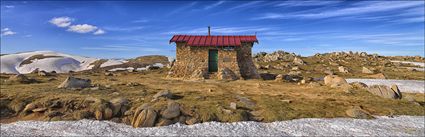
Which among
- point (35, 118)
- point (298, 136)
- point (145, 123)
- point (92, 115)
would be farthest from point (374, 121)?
point (35, 118)

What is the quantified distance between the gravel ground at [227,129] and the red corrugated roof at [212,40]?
18522 mm

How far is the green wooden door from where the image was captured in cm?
3619

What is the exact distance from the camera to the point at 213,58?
119 feet

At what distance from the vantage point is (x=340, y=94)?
26.0 metres

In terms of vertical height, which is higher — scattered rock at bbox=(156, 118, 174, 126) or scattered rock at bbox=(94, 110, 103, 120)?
scattered rock at bbox=(94, 110, 103, 120)

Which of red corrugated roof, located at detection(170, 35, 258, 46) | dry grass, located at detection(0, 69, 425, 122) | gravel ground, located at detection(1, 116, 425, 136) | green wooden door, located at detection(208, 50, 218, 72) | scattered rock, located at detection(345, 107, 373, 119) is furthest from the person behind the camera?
green wooden door, located at detection(208, 50, 218, 72)

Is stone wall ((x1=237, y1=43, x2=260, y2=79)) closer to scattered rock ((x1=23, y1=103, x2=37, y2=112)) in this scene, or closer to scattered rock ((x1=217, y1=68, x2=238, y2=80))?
scattered rock ((x1=217, y1=68, x2=238, y2=80))

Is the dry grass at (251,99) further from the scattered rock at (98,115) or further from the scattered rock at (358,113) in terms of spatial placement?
the scattered rock at (98,115)

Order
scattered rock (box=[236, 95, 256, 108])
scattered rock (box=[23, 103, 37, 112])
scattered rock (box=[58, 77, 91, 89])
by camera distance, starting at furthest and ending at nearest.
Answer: scattered rock (box=[58, 77, 91, 89]) < scattered rock (box=[236, 95, 256, 108]) < scattered rock (box=[23, 103, 37, 112])

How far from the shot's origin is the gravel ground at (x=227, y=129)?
1630 cm

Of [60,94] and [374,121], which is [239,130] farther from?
[60,94]

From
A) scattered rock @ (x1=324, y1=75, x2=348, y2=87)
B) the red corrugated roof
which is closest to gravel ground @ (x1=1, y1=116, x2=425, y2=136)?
scattered rock @ (x1=324, y1=75, x2=348, y2=87)

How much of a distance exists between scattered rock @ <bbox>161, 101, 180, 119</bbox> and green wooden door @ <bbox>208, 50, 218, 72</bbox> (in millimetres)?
17344

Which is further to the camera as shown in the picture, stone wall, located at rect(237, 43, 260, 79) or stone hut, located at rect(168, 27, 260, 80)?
stone wall, located at rect(237, 43, 260, 79)
